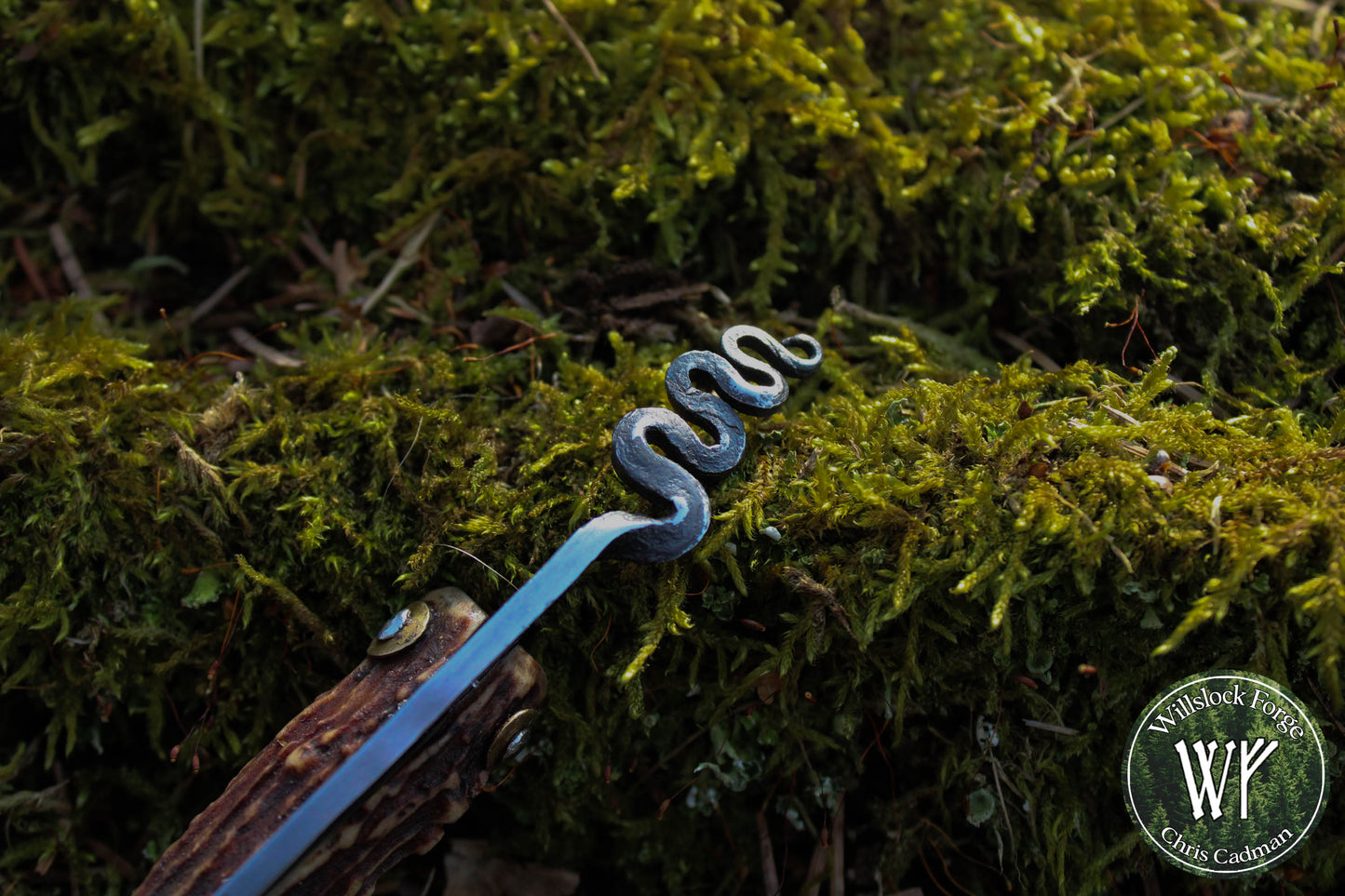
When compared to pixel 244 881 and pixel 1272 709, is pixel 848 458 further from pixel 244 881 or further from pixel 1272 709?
pixel 244 881

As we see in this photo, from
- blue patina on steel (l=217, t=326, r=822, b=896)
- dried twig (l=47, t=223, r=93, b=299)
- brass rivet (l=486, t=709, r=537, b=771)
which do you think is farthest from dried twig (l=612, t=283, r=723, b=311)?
dried twig (l=47, t=223, r=93, b=299)

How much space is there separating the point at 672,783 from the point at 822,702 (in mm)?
416

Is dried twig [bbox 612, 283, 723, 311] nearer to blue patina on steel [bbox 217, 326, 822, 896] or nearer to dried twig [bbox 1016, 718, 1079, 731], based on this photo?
blue patina on steel [bbox 217, 326, 822, 896]

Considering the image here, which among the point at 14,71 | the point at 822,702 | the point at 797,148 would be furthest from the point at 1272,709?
the point at 14,71

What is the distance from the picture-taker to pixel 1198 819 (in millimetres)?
1608

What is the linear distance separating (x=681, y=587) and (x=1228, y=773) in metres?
1.09

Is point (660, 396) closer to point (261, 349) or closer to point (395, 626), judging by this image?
point (395, 626)

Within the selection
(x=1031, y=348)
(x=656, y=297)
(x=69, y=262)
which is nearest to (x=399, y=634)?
(x=656, y=297)

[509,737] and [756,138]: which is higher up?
[756,138]

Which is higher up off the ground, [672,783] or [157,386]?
[157,386]

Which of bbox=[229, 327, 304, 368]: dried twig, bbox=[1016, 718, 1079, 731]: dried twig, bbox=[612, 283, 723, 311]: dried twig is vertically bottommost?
bbox=[1016, 718, 1079, 731]: dried twig

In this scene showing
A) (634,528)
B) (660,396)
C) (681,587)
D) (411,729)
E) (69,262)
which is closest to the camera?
(411,729)

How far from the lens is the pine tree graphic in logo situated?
157cm

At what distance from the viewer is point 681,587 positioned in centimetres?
171
